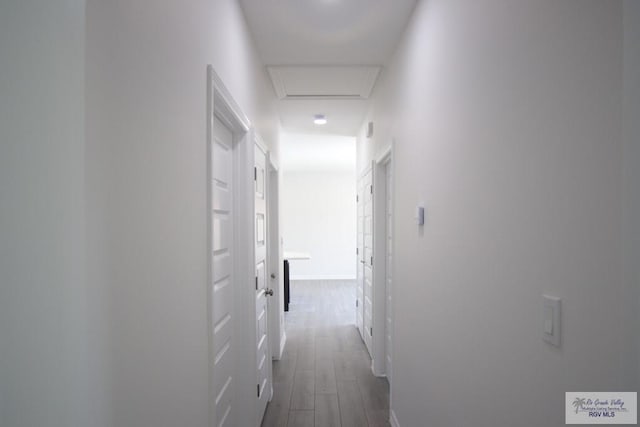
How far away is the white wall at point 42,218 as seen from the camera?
0.48 metres

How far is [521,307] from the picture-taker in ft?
3.15

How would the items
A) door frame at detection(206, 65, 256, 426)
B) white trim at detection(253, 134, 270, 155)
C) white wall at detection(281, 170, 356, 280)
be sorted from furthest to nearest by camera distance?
white wall at detection(281, 170, 356, 280) → white trim at detection(253, 134, 270, 155) → door frame at detection(206, 65, 256, 426)

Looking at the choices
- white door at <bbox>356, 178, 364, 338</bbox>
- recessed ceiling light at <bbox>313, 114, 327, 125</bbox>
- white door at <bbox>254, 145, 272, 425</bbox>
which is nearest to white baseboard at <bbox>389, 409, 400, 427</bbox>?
white door at <bbox>254, 145, 272, 425</bbox>

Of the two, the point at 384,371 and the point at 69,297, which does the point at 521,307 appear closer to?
the point at 69,297

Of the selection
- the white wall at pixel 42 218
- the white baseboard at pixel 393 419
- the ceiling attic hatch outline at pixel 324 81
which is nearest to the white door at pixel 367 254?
the ceiling attic hatch outline at pixel 324 81

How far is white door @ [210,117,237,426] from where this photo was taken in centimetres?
176

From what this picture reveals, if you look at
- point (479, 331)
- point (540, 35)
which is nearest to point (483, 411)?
point (479, 331)

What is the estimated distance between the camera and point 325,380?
10.9ft

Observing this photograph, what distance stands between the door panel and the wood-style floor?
0.93m

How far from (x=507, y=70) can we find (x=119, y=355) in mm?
1233

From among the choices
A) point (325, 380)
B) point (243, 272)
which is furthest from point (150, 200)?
point (325, 380)

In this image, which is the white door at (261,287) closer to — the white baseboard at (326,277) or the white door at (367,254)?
the white door at (367,254)

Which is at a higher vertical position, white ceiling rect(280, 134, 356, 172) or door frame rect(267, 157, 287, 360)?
white ceiling rect(280, 134, 356, 172)

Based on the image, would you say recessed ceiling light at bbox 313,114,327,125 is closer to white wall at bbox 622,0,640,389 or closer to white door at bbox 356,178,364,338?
white door at bbox 356,178,364,338
